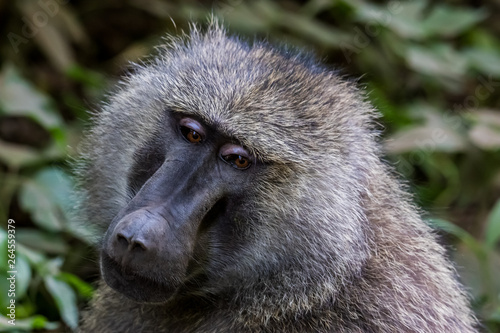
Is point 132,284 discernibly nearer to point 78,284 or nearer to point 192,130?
point 192,130

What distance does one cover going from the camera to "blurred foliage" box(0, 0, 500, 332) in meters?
4.68

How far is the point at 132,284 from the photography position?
2998 mm

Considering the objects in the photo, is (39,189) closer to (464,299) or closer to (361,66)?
(464,299)

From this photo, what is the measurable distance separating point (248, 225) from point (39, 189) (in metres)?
Result: 2.08

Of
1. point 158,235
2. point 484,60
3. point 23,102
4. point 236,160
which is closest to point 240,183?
point 236,160

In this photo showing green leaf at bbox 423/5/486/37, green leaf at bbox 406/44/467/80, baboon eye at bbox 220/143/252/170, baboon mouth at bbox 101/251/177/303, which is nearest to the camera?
baboon mouth at bbox 101/251/177/303

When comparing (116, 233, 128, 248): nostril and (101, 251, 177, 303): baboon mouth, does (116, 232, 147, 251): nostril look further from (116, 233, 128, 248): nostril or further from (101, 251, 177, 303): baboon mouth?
(101, 251, 177, 303): baboon mouth

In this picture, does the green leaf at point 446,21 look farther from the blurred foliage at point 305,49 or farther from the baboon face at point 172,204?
the baboon face at point 172,204

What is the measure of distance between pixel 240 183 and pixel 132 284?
0.61 m

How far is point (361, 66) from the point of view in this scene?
23.5 feet

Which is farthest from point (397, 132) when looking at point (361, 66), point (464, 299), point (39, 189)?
point (39, 189)

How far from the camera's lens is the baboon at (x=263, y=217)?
3082 millimetres

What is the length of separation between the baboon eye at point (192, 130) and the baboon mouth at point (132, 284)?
0.61 metres

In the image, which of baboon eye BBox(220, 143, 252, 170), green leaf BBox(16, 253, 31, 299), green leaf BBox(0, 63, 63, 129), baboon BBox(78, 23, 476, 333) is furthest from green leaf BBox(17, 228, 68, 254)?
baboon eye BBox(220, 143, 252, 170)
